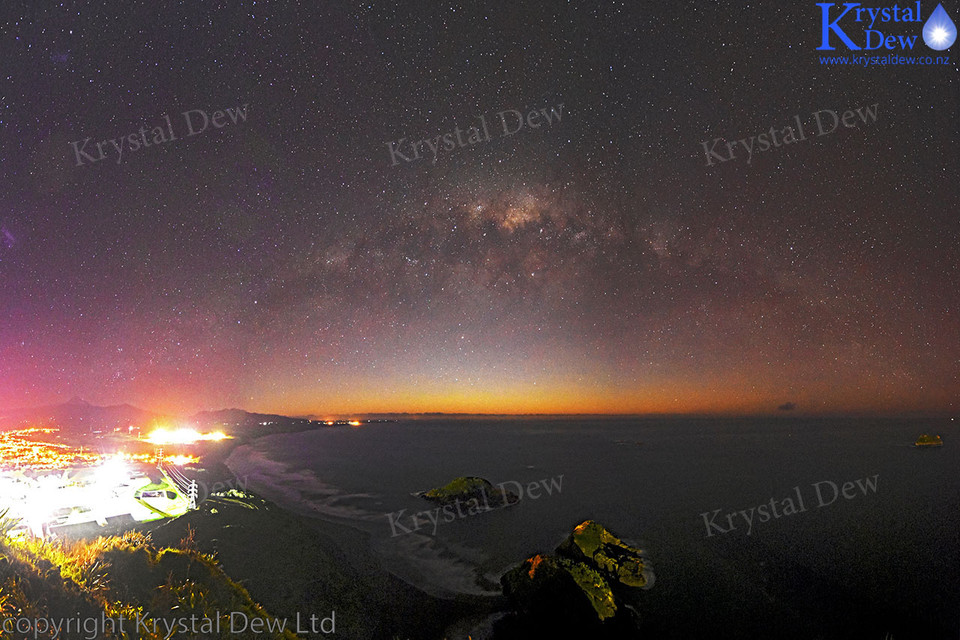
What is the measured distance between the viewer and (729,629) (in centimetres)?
1550

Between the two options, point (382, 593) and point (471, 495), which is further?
point (471, 495)

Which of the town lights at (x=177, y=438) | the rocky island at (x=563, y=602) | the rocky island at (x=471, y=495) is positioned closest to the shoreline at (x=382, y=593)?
the rocky island at (x=563, y=602)

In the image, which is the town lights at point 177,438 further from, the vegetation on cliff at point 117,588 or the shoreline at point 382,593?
the vegetation on cliff at point 117,588

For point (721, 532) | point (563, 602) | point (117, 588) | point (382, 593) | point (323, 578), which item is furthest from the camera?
point (721, 532)

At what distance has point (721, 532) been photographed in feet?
88.8

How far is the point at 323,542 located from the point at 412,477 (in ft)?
90.2

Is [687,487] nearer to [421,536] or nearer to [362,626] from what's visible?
[421,536]

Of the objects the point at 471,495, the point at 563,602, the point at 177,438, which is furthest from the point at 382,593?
the point at 177,438

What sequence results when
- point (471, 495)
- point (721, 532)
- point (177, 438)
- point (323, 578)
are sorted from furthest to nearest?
point (177, 438)
point (471, 495)
point (721, 532)
point (323, 578)

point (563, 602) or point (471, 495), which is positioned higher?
point (563, 602)

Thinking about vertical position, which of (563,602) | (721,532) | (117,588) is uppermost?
(117,588)

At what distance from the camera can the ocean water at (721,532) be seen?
55.3 feet

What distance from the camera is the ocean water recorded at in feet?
55.3

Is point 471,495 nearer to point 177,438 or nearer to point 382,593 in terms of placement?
point 382,593
